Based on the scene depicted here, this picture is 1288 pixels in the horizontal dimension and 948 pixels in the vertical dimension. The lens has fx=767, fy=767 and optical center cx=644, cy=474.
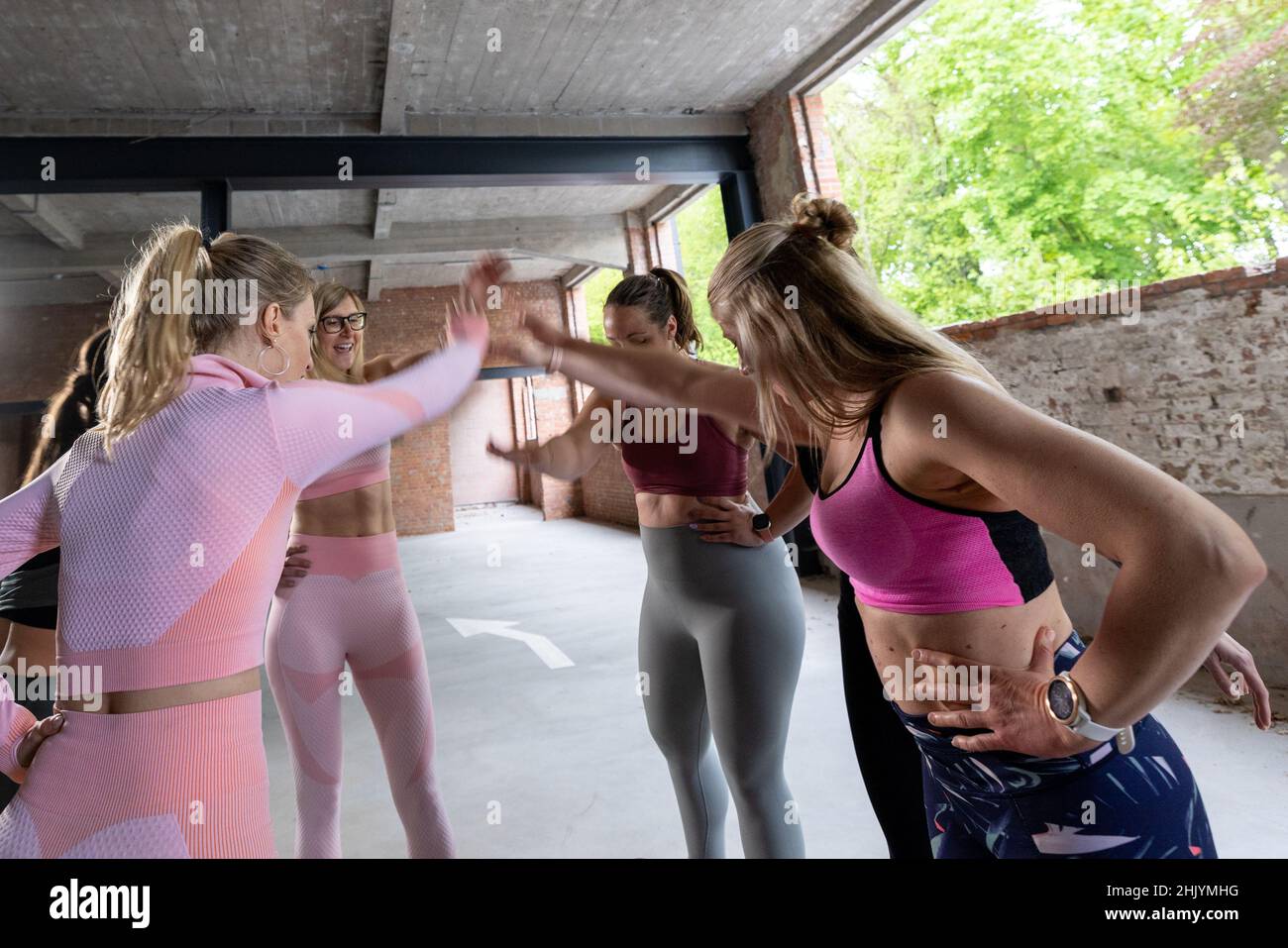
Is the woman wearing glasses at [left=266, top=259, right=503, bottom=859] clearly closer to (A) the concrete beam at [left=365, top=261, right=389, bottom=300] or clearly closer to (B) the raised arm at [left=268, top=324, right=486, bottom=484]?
(B) the raised arm at [left=268, top=324, right=486, bottom=484]

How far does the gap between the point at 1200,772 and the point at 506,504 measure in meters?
14.7

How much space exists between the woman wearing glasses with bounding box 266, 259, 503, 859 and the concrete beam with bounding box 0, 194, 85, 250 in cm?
766

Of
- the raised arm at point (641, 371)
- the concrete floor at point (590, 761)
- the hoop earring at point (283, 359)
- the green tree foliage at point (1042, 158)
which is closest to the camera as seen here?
the hoop earring at point (283, 359)

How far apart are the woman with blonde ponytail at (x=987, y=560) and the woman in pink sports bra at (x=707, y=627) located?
53 centimetres

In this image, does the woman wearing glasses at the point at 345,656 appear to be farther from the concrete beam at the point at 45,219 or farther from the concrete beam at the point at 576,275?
the concrete beam at the point at 576,275

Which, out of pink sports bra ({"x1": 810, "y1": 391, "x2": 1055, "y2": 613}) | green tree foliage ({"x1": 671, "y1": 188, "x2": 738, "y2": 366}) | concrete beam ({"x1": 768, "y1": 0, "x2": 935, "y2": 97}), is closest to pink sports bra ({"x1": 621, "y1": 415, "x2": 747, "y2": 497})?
pink sports bra ({"x1": 810, "y1": 391, "x2": 1055, "y2": 613})

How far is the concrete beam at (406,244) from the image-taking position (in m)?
9.12

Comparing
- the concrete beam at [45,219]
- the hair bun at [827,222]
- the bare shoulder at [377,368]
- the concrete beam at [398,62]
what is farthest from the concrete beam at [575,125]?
the hair bun at [827,222]

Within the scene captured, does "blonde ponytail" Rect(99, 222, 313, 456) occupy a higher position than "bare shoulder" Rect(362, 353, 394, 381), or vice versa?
"bare shoulder" Rect(362, 353, 394, 381)

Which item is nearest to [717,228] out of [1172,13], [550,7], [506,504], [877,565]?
[506,504]

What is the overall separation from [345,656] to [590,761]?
5.03ft

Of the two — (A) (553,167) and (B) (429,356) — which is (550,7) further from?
(B) (429,356)

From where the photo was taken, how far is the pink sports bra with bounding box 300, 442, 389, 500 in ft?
7.08

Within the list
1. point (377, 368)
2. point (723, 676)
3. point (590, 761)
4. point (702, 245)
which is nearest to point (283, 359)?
point (723, 676)
